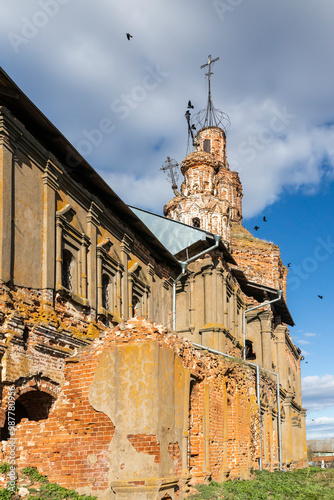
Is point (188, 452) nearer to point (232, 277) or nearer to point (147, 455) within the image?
point (147, 455)

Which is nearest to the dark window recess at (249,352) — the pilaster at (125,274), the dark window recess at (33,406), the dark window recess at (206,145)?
the dark window recess at (206,145)

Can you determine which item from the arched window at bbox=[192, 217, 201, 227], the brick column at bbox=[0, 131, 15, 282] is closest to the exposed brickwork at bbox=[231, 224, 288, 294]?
the arched window at bbox=[192, 217, 201, 227]

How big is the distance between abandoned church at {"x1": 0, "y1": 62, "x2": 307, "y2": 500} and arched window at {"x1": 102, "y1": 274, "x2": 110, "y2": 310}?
3cm

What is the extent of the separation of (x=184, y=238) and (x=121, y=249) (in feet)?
22.0

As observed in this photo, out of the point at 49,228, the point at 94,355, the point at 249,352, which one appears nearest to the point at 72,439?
the point at 94,355

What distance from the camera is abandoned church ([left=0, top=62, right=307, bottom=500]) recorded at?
972 centimetres

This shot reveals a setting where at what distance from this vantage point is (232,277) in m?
28.4

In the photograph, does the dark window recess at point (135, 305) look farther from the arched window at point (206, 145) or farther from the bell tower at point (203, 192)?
the arched window at point (206, 145)

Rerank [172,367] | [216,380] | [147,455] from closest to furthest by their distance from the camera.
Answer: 1. [147,455]
2. [172,367]
3. [216,380]

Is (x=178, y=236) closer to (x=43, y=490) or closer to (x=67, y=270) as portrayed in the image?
(x=67, y=270)

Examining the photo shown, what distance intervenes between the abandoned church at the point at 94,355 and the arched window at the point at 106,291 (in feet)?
0.11

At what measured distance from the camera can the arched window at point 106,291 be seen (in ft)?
53.1

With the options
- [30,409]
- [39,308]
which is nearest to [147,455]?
[30,409]

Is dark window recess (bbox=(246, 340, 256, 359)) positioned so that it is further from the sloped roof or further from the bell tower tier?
the sloped roof
